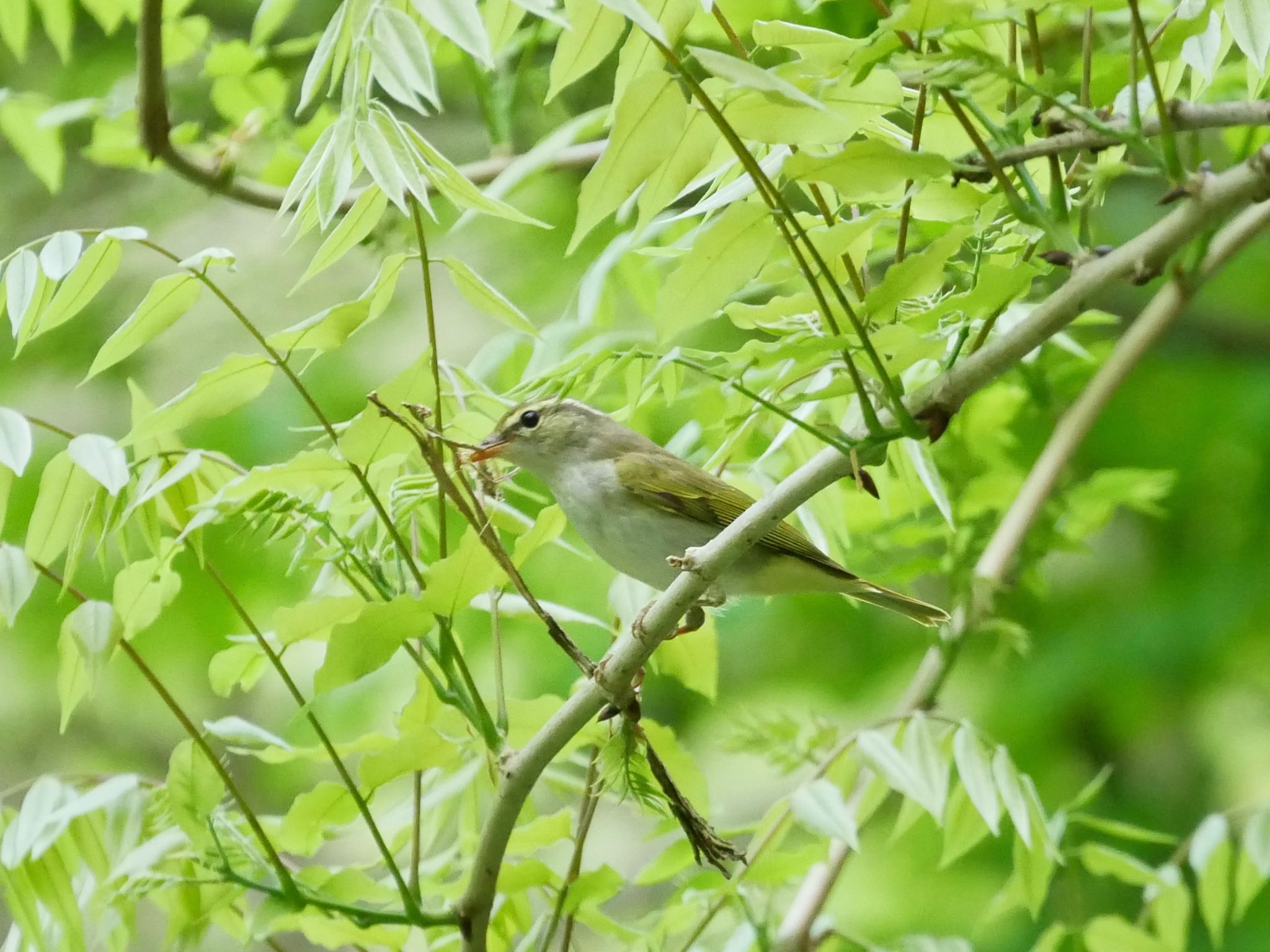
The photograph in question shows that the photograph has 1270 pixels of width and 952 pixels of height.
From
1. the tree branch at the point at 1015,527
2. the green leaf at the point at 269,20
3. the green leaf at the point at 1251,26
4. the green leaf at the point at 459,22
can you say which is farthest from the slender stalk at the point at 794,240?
the green leaf at the point at 269,20

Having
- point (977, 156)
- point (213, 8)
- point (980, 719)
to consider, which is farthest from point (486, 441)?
point (213, 8)

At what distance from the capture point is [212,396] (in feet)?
3.89

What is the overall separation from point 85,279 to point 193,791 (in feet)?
1.62

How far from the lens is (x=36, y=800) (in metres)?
1.31

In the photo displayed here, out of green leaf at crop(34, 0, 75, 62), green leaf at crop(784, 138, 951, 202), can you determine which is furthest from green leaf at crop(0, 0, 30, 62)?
green leaf at crop(784, 138, 951, 202)

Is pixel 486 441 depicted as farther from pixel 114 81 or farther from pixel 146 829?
pixel 114 81

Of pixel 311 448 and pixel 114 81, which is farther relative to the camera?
pixel 114 81

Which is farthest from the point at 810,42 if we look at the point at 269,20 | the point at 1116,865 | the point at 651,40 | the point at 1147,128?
the point at 269,20

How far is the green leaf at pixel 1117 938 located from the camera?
1527 mm

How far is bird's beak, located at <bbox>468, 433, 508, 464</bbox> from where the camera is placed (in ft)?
4.97

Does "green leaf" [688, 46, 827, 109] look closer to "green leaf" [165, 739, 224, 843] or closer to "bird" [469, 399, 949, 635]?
"green leaf" [165, 739, 224, 843]

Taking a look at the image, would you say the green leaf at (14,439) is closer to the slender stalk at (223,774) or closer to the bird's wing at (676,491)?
the slender stalk at (223,774)

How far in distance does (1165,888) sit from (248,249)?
3088mm

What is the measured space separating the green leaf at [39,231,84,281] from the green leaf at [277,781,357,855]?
563mm
